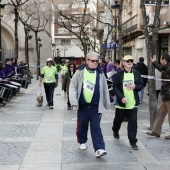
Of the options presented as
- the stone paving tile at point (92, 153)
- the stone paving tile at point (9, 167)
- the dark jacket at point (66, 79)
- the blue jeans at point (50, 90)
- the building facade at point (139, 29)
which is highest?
the building facade at point (139, 29)


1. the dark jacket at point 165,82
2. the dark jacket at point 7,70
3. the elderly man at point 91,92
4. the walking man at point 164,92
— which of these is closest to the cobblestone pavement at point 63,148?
the walking man at point 164,92

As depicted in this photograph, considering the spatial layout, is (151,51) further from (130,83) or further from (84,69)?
(84,69)

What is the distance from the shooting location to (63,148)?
22.4 feet

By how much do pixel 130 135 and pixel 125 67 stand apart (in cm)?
128

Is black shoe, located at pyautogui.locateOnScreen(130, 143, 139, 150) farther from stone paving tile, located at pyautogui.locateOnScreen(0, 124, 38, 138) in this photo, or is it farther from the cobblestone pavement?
stone paving tile, located at pyautogui.locateOnScreen(0, 124, 38, 138)

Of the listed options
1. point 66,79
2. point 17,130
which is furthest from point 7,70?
point 17,130

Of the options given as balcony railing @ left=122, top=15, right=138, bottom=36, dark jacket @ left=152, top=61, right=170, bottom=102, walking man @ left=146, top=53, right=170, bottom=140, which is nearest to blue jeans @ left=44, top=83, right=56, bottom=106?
walking man @ left=146, top=53, right=170, bottom=140

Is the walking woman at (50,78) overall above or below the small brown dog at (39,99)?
above

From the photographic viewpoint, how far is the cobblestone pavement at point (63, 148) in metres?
5.78

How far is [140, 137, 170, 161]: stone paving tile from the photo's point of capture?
248 inches

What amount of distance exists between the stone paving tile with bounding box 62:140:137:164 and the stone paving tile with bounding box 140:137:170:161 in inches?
16.2

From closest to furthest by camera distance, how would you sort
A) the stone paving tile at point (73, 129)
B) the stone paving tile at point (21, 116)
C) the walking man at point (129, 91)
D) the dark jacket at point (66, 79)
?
the walking man at point (129, 91) → the stone paving tile at point (73, 129) → the stone paving tile at point (21, 116) → the dark jacket at point (66, 79)

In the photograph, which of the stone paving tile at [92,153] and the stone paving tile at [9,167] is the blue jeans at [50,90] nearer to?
the stone paving tile at [92,153]

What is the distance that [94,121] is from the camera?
20.6ft
